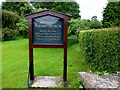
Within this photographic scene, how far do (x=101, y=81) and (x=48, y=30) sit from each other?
5.93 ft

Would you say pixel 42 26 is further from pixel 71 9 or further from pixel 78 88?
pixel 71 9

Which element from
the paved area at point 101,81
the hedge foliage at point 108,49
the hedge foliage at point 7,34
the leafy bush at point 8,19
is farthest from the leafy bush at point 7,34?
the paved area at point 101,81

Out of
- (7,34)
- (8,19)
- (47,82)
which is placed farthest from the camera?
(8,19)

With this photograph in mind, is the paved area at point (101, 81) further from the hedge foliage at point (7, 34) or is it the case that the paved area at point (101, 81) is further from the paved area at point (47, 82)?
the hedge foliage at point (7, 34)

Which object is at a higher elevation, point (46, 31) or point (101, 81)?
point (46, 31)

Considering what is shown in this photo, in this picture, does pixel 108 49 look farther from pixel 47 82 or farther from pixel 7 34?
pixel 7 34

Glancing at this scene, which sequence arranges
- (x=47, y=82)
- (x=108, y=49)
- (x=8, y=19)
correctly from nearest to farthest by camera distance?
1. (x=108, y=49)
2. (x=47, y=82)
3. (x=8, y=19)

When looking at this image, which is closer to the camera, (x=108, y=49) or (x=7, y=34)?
(x=108, y=49)

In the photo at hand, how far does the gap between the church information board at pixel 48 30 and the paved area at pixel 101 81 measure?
117 centimetres

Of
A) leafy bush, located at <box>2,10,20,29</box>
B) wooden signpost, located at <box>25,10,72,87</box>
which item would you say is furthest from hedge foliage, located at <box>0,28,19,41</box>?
wooden signpost, located at <box>25,10,72,87</box>

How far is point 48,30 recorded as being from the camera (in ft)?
10.7

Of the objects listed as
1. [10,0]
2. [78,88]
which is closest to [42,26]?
[78,88]

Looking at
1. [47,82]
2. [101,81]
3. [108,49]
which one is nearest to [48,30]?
[47,82]

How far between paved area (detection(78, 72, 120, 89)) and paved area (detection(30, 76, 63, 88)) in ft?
2.52
